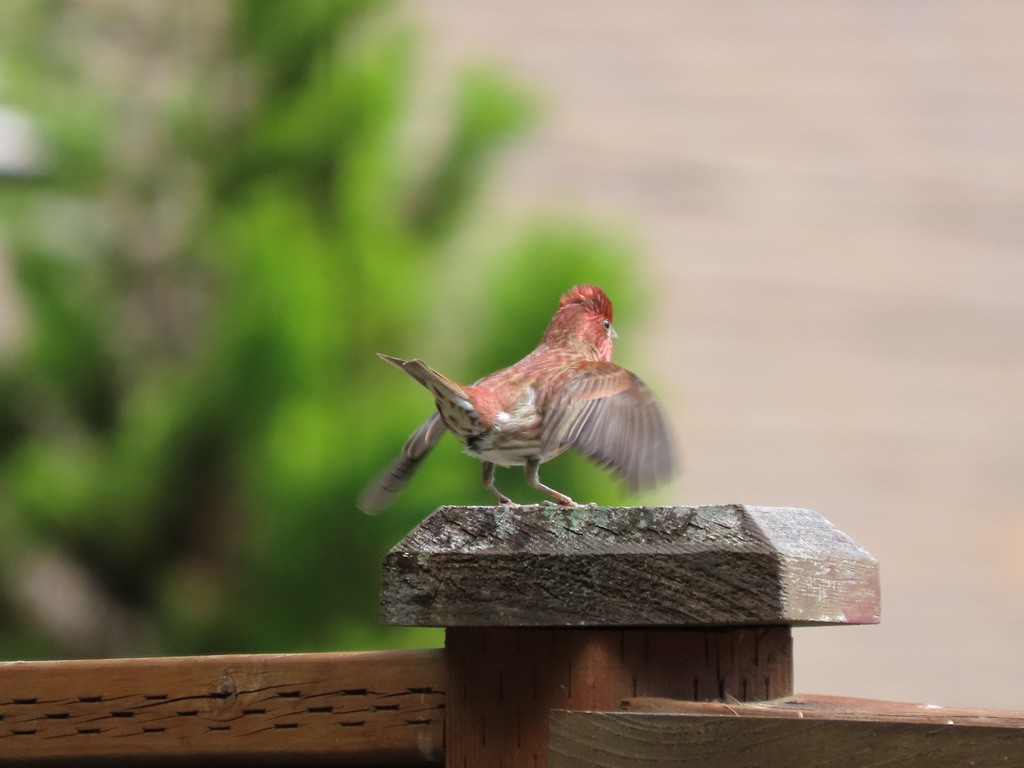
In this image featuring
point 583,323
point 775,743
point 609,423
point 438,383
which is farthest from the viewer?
point 583,323

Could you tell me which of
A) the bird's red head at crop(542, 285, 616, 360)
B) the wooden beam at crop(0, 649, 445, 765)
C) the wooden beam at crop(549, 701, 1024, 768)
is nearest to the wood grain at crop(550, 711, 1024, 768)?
the wooden beam at crop(549, 701, 1024, 768)

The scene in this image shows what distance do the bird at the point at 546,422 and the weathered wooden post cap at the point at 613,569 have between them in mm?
491

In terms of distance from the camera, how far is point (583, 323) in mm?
1990

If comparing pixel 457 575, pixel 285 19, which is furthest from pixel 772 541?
pixel 285 19

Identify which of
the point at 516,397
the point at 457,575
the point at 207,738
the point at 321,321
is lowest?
the point at 207,738

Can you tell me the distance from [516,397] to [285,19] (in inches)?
97.4

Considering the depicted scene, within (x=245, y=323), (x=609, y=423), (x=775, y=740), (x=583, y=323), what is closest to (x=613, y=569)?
(x=775, y=740)

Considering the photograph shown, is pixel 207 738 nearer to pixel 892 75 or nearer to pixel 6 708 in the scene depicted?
pixel 6 708

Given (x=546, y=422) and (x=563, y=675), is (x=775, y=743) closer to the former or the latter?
(x=563, y=675)

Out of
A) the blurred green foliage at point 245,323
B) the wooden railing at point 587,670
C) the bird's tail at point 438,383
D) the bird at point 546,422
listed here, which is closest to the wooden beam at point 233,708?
the wooden railing at point 587,670

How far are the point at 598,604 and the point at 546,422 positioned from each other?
26.5 inches

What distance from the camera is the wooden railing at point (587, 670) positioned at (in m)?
0.96

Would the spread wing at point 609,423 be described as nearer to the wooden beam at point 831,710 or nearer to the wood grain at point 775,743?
the wooden beam at point 831,710

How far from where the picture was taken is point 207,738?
118 cm
